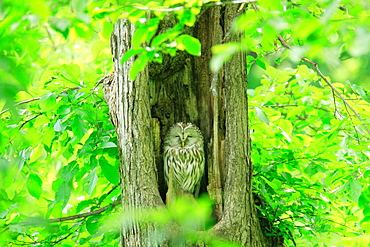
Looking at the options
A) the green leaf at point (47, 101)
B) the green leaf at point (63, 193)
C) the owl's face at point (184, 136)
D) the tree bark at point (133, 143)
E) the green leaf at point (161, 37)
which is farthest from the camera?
the owl's face at point (184, 136)

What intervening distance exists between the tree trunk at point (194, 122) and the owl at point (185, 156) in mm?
58

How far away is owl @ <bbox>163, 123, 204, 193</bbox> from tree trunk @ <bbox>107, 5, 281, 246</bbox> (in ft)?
0.19

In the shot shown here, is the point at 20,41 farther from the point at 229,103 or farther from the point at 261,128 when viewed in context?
the point at 261,128

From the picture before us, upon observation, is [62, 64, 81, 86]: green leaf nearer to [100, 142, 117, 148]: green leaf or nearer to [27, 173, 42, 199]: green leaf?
[100, 142, 117, 148]: green leaf

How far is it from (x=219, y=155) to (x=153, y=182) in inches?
22.5

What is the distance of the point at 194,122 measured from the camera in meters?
3.44

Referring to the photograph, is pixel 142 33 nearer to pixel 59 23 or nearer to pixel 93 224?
pixel 59 23

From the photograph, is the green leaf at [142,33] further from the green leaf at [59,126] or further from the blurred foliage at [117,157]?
the green leaf at [59,126]

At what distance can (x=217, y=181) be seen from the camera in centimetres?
312

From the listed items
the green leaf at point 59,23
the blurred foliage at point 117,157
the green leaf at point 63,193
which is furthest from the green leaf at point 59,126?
the green leaf at point 59,23

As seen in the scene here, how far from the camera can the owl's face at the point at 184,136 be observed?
3.31 metres

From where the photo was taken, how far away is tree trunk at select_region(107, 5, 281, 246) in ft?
9.23

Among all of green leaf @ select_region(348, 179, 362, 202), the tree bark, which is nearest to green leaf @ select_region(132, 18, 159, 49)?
the tree bark

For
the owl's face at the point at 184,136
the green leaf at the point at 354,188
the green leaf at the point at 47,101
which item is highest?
the green leaf at the point at 47,101
